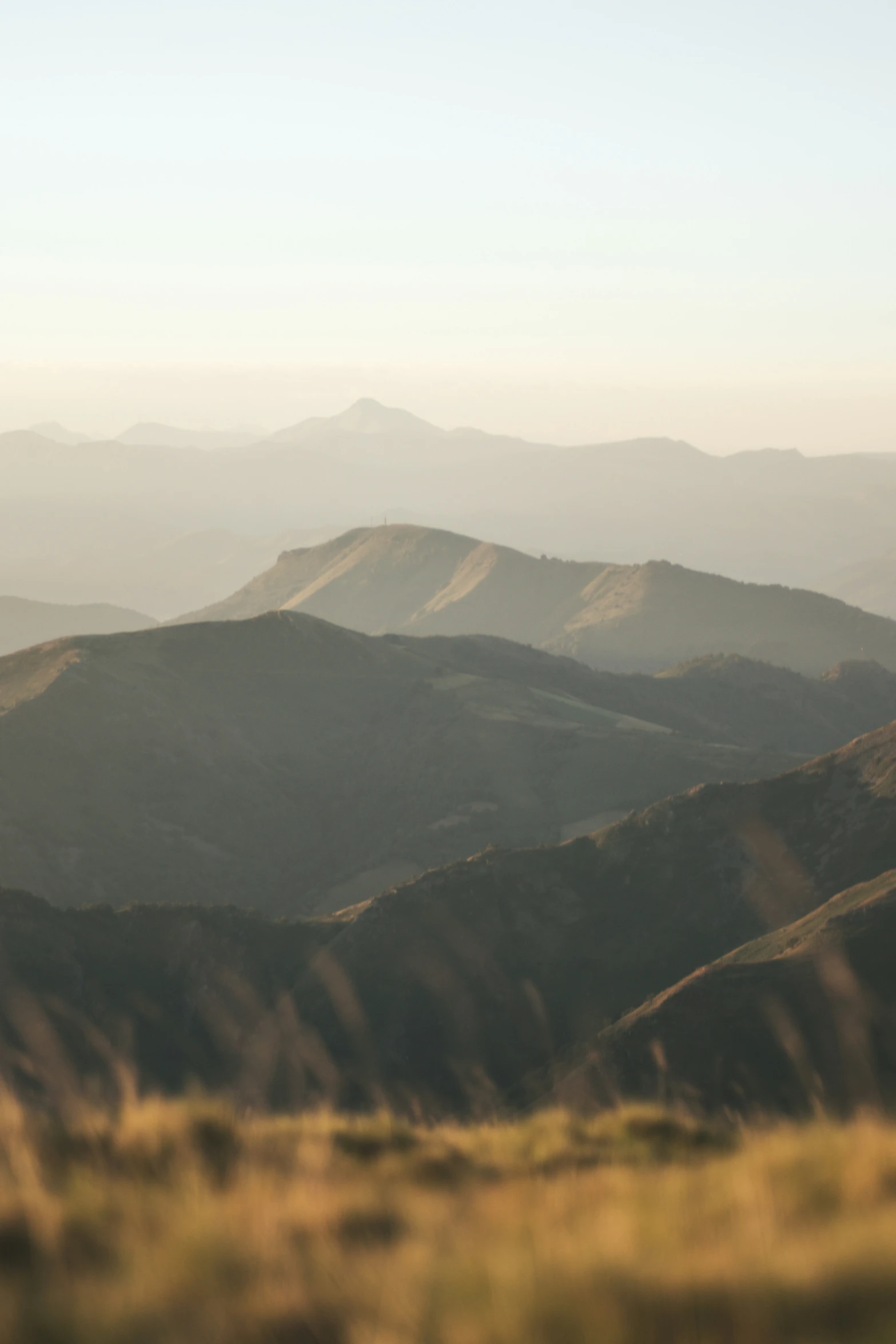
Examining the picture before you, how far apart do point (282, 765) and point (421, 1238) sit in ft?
250

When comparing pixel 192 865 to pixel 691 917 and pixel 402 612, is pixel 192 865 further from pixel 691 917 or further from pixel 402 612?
pixel 402 612

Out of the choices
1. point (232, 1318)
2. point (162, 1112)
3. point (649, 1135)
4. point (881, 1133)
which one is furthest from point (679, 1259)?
point (649, 1135)

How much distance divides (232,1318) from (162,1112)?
312cm

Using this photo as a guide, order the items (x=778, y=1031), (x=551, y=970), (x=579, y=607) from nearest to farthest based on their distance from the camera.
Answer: (x=778, y=1031)
(x=551, y=970)
(x=579, y=607)

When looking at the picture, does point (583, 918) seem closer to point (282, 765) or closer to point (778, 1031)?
point (778, 1031)

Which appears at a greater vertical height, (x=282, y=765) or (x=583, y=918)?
(x=583, y=918)

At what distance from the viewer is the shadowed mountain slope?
3503cm

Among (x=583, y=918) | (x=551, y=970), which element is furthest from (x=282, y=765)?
(x=551, y=970)

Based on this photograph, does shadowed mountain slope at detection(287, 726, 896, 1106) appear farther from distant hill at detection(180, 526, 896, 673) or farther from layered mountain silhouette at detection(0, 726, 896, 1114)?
distant hill at detection(180, 526, 896, 673)

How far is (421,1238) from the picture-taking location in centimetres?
553

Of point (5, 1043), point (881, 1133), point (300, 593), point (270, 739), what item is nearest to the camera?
point (881, 1133)

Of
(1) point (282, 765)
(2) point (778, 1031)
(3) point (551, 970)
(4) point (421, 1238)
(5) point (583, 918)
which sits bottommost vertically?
(3) point (551, 970)

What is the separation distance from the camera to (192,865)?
222 ft

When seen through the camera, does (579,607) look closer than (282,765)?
No
